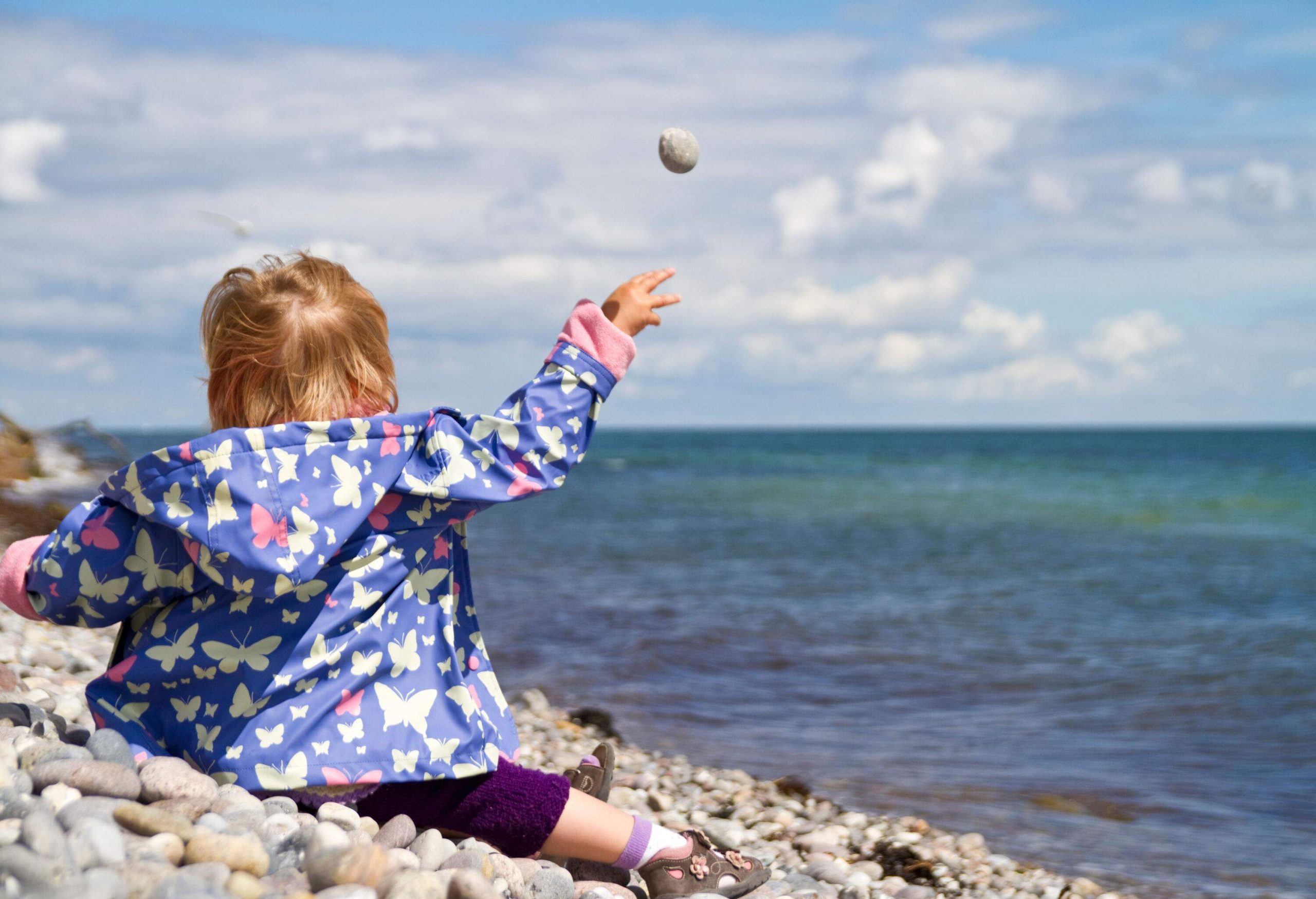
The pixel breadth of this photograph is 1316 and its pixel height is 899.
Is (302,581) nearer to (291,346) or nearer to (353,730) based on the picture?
(353,730)

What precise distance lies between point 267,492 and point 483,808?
100 centimetres

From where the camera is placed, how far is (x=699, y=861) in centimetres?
314

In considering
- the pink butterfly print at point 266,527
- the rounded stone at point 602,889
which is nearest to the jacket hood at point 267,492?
the pink butterfly print at point 266,527

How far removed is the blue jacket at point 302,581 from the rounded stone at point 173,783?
0.16 metres

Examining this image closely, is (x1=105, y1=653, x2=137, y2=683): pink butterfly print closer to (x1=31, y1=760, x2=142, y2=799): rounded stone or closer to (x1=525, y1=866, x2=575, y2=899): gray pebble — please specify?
(x1=31, y1=760, x2=142, y2=799): rounded stone

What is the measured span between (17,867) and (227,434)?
1.01 meters

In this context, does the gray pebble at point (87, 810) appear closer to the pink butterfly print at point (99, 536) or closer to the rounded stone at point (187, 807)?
the rounded stone at point (187, 807)

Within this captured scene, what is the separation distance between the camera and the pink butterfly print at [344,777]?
2.73m

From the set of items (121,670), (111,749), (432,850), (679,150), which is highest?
(679,150)

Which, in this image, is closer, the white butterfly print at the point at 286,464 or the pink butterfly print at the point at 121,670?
the white butterfly print at the point at 286,464

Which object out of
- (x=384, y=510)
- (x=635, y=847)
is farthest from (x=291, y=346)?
(x=635, y=847)

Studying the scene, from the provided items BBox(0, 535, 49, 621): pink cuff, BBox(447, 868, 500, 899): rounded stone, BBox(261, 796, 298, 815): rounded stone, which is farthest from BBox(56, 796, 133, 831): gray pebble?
BBox(447, 868, 500, 899): rounded stone

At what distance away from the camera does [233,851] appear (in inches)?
89.0

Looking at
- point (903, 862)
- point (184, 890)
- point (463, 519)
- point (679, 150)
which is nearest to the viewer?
point (184, 890)
